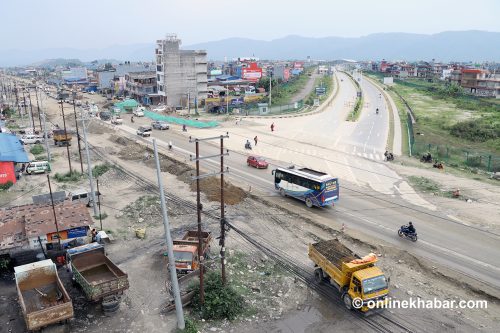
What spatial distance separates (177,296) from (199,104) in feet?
301

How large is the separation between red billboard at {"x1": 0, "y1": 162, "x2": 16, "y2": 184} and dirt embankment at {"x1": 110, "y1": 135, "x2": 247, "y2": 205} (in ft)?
45.8

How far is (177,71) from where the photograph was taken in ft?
334

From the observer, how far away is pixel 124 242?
26.4 m

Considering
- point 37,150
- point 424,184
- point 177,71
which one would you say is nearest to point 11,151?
point 37,150

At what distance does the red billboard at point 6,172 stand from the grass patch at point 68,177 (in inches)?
155

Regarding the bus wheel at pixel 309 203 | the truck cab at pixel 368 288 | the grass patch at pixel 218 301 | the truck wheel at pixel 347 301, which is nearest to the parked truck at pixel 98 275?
the grass patch at pixel 218 301

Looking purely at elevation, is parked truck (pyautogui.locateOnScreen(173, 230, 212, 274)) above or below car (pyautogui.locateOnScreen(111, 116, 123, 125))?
above

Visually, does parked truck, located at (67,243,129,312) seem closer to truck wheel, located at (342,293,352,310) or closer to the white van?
truck wheel, located at (342,293,352,310)

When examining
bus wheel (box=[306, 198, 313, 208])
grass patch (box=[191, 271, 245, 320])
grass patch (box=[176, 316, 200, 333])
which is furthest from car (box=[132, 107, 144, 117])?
grass patch (box=[176, 316, 200, 333])

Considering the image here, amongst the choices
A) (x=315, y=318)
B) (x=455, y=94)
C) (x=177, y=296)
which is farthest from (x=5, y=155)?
(x=455, y=94)

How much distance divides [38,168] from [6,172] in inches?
185

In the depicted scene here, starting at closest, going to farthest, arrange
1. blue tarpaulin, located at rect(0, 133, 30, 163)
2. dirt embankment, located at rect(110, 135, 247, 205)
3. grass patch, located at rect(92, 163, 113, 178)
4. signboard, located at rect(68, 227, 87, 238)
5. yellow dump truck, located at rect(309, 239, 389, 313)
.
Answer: yellow dump truck, located at rect(309, 239, 389, 313) → signboard, located at rect(68, 227, 87, 238) → dirt embankment, located at rect(110, 135, 247, 205) → blue tarpaulin, located at rect(0, 133, 30, 163) → grass patch, located at rect(92, 163, 113, 178)

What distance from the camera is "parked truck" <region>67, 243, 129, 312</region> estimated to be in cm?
1864

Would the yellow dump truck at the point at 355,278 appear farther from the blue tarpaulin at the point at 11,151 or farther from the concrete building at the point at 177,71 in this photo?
the concrete building at the point at 177,71
